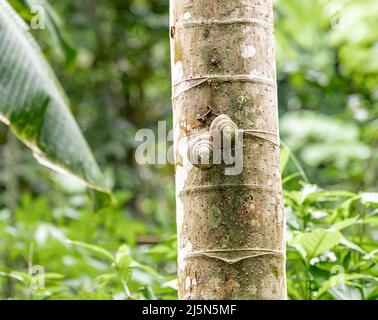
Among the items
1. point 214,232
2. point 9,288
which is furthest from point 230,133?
point 9,288

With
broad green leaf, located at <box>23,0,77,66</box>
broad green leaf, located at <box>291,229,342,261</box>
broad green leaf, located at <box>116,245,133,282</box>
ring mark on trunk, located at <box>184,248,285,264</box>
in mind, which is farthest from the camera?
broad green leaf, located at <box>23,0,77,66</box>

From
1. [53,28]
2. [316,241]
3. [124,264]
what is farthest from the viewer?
[53,28]

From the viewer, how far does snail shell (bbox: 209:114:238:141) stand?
1327 millimetres

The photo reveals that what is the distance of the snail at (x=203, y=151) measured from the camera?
1.33 meters

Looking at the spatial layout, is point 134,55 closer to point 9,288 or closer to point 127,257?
point 9,288

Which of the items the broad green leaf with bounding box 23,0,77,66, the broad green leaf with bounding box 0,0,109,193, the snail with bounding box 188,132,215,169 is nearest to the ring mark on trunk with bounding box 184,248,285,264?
the snail with bounding box 188,132,215,169

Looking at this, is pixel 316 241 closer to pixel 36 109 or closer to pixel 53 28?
pixel 36 109

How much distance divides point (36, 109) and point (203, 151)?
2.39 ft

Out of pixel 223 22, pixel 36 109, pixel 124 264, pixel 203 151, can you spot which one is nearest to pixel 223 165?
pixel 203 151

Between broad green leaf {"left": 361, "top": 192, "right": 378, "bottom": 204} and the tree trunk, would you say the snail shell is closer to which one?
the tree trunk

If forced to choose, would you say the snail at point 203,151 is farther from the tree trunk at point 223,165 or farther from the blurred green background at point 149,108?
the blurred green background at point 149,108

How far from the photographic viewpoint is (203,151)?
1342 millimetres

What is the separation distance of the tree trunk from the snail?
17mm

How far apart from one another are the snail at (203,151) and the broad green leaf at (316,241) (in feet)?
1.21
